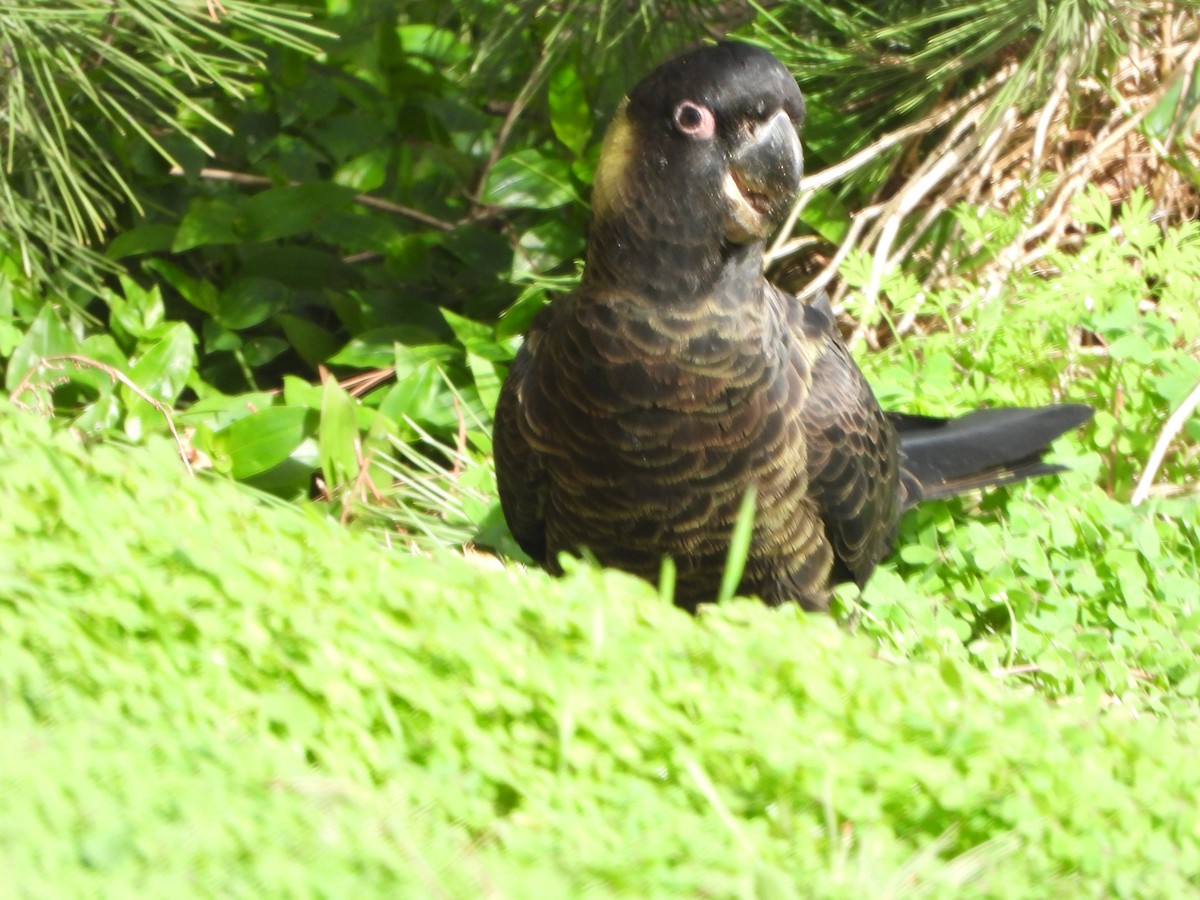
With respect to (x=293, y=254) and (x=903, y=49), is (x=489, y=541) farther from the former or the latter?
(x=903, y=49)

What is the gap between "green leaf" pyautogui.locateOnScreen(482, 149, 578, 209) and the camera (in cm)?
341

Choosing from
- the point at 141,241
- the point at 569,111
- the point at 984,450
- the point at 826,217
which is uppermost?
the point at 569,111

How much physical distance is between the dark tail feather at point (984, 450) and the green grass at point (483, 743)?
122 centimetres

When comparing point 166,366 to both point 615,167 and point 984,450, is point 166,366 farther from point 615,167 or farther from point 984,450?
point 984,450

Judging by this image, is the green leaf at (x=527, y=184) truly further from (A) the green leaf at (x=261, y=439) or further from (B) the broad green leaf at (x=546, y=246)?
(A) the green leaf at (x=261, y=439)

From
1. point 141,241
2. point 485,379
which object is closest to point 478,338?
point 485,379

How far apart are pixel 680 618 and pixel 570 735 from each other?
26 cm

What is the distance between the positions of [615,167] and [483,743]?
1102mm

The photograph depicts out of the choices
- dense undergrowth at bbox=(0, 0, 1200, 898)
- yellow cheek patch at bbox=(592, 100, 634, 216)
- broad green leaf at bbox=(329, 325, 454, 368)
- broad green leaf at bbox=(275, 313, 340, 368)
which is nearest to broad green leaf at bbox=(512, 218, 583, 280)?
dense undergrowth at bbox=(0, 0, 1200, 898)

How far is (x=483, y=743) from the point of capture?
126 cm

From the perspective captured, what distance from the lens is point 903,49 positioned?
3.21 meters

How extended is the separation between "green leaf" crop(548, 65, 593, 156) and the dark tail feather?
1.33m

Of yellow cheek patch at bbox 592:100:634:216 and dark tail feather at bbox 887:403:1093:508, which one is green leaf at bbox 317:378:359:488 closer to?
yellow cheek patch at bbox 592:100:634:216

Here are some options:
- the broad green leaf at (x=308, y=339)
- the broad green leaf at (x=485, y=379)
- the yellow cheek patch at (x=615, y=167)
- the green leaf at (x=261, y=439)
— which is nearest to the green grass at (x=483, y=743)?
the yellow cheek patch at (x=615, y=167)
